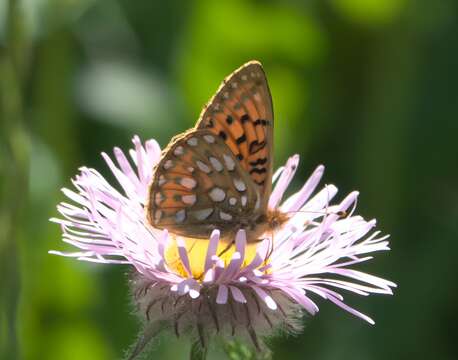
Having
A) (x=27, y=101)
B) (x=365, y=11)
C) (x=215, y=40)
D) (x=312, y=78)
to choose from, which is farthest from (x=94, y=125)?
(x=365, y=11)

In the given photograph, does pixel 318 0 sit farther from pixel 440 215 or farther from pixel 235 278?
pixel 235 278

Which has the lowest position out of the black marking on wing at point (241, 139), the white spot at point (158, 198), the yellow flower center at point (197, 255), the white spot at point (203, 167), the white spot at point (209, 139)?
the yellow flower center at point (197, 255)

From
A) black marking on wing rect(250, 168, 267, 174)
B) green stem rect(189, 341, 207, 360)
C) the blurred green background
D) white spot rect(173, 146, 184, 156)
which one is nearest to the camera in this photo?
green stem rect(189, 341, 207, 360)

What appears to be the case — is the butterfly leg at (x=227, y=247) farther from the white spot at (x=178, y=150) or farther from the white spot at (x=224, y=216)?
the white spot at (x=178, y=150)

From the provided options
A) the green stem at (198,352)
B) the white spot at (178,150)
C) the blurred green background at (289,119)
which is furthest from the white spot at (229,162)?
the blurred green background at (289,119)

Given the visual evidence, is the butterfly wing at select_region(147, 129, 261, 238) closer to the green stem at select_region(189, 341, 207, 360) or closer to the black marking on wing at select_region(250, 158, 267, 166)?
the black marking on wing at select_region(250, 158, 267, 166)

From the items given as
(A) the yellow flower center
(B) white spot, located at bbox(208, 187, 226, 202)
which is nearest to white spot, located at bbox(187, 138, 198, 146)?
(B) white spot, located at bbox(208, 187, 226, 202)

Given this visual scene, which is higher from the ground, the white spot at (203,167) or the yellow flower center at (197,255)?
the white spot at (203,167)
